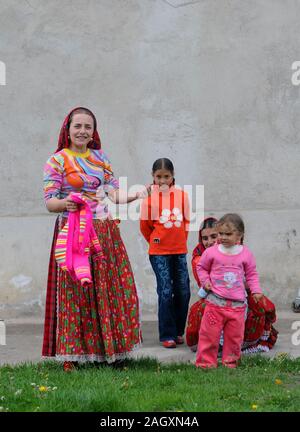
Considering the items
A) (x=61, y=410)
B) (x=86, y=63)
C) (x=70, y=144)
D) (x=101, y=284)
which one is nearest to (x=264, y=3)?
(x=86, y=63)

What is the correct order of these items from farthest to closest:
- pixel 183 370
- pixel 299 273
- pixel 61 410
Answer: pixel 299 273, pixel 183 370, pixel 61 410

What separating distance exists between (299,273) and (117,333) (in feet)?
10.7

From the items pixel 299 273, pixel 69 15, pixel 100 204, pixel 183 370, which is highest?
pixel 69 15

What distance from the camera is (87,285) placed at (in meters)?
5.14

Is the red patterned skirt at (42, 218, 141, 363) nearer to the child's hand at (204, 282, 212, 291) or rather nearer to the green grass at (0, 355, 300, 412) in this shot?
the green grass at (0, 355, 300, 412)

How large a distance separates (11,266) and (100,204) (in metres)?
3.06

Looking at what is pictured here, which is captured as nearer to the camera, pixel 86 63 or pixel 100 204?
pixel 100 204

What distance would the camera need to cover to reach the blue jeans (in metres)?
6.39

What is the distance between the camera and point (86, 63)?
323 inches

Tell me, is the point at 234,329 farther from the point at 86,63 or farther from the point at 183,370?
the point at 86,63

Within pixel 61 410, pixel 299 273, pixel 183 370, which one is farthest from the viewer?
pixel 299 273

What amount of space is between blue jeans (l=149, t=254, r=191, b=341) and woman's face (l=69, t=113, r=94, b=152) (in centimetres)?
149

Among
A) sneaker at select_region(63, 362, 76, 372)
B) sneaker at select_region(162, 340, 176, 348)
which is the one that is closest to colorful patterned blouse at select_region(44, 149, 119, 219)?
sneaker at select_region(63, 362, 76, 372)

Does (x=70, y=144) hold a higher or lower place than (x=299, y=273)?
higher
